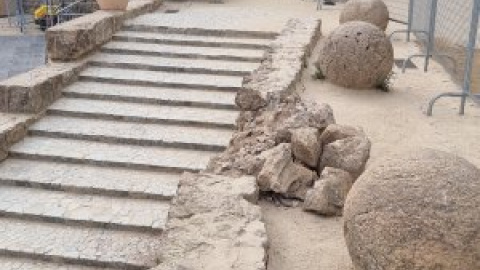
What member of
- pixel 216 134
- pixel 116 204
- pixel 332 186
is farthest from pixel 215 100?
pixel 332 186

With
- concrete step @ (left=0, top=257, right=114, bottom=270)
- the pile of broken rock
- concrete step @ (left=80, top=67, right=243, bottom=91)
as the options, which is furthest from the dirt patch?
concrete step @ (left=80, top=67, right=243, bottom=91)

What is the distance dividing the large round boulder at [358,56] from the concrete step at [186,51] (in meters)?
1.53

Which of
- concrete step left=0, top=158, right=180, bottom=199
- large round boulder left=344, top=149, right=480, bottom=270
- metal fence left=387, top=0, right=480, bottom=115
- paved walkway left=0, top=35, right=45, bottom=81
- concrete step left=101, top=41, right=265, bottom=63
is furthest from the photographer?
paved walkway left=0, top=35, right=45, bottom=81

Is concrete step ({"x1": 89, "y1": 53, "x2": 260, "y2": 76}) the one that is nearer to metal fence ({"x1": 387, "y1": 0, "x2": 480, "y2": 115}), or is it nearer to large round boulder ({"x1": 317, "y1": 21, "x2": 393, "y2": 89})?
large round boulder ({"x1": 317, "y1": 21, "x2": 393, "y2": 89})

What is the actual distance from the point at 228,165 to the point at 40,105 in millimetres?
3734

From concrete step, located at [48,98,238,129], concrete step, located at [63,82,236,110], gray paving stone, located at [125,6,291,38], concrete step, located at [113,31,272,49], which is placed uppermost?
gray paving stone, located at [125,6,291,38]

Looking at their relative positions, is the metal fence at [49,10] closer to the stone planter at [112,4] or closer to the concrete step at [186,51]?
the stone planter at [112,4]

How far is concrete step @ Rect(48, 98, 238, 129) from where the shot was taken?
838 centimetres

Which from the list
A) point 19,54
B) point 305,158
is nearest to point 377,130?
point 305,158

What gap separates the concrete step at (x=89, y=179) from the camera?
7.15 metres

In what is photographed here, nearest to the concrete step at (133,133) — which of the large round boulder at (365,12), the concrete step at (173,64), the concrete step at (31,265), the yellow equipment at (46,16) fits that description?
the concrete step at (173,64)

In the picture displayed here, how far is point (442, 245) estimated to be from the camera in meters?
3.75

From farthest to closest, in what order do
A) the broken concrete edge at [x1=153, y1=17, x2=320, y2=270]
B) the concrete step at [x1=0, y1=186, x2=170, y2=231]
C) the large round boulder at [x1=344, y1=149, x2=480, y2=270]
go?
the concrete step at [x1=0, y1=186, x2=170, y2=231], the broken concrete edge at [x1=153, y1=17, x2=320, y2=270], the large round boulder at [x1=344, y1=149, x2=480, y2=270]

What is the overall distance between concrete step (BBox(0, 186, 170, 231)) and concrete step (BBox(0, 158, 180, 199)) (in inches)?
3.2
